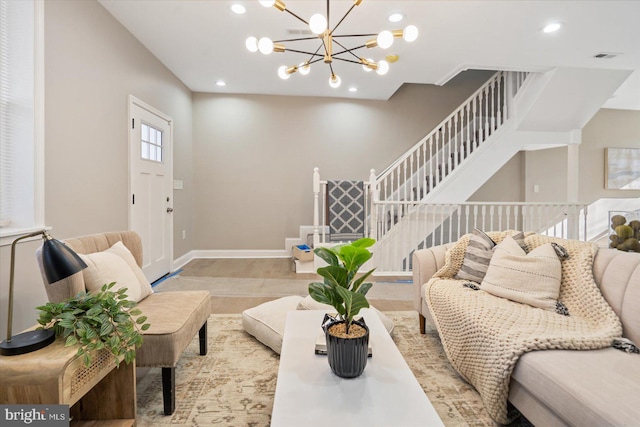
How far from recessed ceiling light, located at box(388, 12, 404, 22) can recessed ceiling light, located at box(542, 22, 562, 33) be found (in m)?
1.49

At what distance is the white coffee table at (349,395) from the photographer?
95 cm

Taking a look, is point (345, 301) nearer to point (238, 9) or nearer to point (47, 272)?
point (47, 272)

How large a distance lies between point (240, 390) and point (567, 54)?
4.83 m

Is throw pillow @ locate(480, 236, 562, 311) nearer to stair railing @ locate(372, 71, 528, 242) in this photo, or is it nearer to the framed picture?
stair railing @ locate(372, 71, 528, 242)

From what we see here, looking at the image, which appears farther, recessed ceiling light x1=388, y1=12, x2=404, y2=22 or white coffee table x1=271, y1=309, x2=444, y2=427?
recessed ceiling light x1=388, y1=12, x2=404, y2=22

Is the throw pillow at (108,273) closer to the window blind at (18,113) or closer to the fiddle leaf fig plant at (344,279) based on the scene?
the window blind at (18,113)

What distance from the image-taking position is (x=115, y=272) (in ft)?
5.59

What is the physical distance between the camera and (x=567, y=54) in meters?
3.76

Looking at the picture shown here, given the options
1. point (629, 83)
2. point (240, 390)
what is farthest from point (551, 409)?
point (629, 83)

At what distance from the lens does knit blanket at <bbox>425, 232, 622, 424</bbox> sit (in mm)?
1369

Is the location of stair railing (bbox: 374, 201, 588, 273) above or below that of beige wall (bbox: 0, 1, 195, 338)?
below

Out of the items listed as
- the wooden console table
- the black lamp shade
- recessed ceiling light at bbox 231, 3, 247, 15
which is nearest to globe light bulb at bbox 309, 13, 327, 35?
recessed ceiling light at bbox 231, 3, 247, 15
